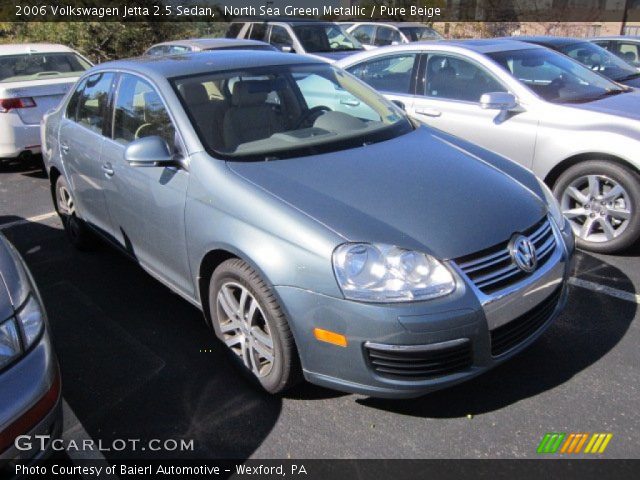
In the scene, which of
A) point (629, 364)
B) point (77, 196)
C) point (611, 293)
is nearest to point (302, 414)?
point (629, 364)

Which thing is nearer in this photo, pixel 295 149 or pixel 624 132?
pixel 295 149

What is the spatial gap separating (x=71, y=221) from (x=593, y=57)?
233 inches

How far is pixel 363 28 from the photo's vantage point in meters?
15.1

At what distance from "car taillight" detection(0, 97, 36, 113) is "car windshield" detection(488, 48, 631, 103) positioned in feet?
17.2

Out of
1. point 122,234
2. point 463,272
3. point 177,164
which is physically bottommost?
point 122,234

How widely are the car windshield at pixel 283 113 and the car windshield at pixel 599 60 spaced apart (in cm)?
371

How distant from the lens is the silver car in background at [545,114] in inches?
171

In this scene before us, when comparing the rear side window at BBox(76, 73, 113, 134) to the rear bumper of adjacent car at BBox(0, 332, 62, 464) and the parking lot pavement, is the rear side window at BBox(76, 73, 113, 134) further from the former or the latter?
the rear bumper of adjacent car at BBox(0, 332, 62, 464)

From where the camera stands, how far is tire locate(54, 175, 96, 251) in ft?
15.5

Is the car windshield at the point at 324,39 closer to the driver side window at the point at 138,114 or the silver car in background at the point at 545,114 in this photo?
the silver car in background at the point at 545,114

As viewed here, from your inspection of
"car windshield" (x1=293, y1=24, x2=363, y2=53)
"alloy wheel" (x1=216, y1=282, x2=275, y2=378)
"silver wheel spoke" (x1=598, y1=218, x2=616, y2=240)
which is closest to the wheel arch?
"silver wheel spoke" (x1=598, y1=218, x2=616, y2=240)

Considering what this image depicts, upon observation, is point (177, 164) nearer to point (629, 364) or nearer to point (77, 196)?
point (77, 196)

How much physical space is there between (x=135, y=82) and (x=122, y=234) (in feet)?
3.29

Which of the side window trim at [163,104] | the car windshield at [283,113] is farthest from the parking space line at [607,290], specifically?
the side window trim at [163,104]
